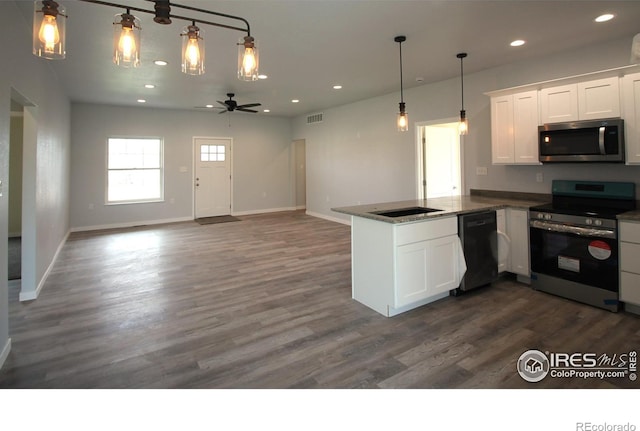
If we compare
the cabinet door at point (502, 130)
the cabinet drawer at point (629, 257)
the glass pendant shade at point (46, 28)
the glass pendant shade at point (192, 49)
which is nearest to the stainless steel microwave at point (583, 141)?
the cabinet door at point (502, 130)

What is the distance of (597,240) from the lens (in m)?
3.20

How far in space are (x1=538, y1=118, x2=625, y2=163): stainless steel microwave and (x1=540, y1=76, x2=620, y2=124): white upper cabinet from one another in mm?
82

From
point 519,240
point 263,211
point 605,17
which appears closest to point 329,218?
point 263,211

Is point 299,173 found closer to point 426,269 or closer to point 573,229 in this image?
point 426,269

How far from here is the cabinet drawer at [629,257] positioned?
2979mm

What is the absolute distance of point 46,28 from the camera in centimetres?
149

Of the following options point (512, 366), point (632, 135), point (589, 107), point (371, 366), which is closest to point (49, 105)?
point (371, 366)

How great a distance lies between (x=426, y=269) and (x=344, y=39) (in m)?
2.58

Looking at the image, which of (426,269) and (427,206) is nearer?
(426,269)

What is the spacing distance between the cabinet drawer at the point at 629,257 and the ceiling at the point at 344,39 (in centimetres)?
208

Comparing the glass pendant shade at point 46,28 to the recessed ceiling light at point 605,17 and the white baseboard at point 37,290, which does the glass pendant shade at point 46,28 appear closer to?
the white baseboard at point 37,290

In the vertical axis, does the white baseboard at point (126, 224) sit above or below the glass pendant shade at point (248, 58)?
below

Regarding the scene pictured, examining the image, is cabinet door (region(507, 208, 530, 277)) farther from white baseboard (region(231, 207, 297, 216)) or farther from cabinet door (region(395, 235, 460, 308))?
white baseboard (region(231, 207, 297, 216))
